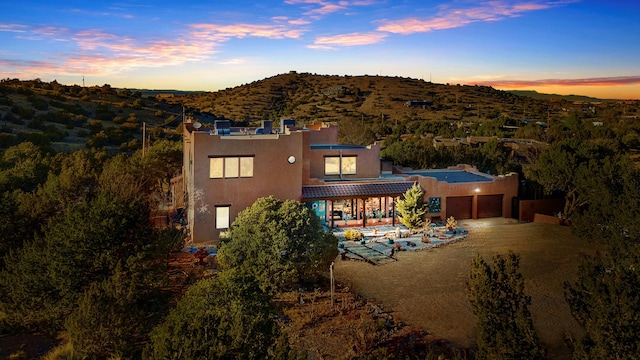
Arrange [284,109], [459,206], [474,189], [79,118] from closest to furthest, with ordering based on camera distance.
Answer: [474,189] < [459,206] < [79,118] < [284,109]

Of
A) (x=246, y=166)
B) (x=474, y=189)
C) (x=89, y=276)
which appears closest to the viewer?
(x=89, y=276)

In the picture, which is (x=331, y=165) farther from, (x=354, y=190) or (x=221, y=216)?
(x=221, y=216)

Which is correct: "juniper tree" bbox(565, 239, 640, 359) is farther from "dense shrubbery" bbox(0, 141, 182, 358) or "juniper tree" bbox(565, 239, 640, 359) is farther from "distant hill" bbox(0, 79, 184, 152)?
"distant hill" bbox(0, 79, 184, 152)

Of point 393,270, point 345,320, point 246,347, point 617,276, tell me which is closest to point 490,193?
point 393,270

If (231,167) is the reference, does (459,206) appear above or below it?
below

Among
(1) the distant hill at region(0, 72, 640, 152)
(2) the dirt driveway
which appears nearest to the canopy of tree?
(2) the dirt driveway

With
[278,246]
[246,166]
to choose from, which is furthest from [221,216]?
[278,246]

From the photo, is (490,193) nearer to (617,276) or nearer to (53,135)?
(617,276)

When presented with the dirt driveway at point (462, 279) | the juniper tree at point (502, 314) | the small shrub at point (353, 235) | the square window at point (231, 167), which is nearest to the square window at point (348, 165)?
the small shrub at point (353, 235)

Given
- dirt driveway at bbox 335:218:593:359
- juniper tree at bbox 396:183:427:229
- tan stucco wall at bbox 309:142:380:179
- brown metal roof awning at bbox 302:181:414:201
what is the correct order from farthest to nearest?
1. tan stucco wall at bbox 309:142:380:179
2. brown metal roof awning at bbox 302:181:414:201
3. juniper tree at bbox 396:183:427:229
4. dirt driveway at bbox 335:218:593:359
